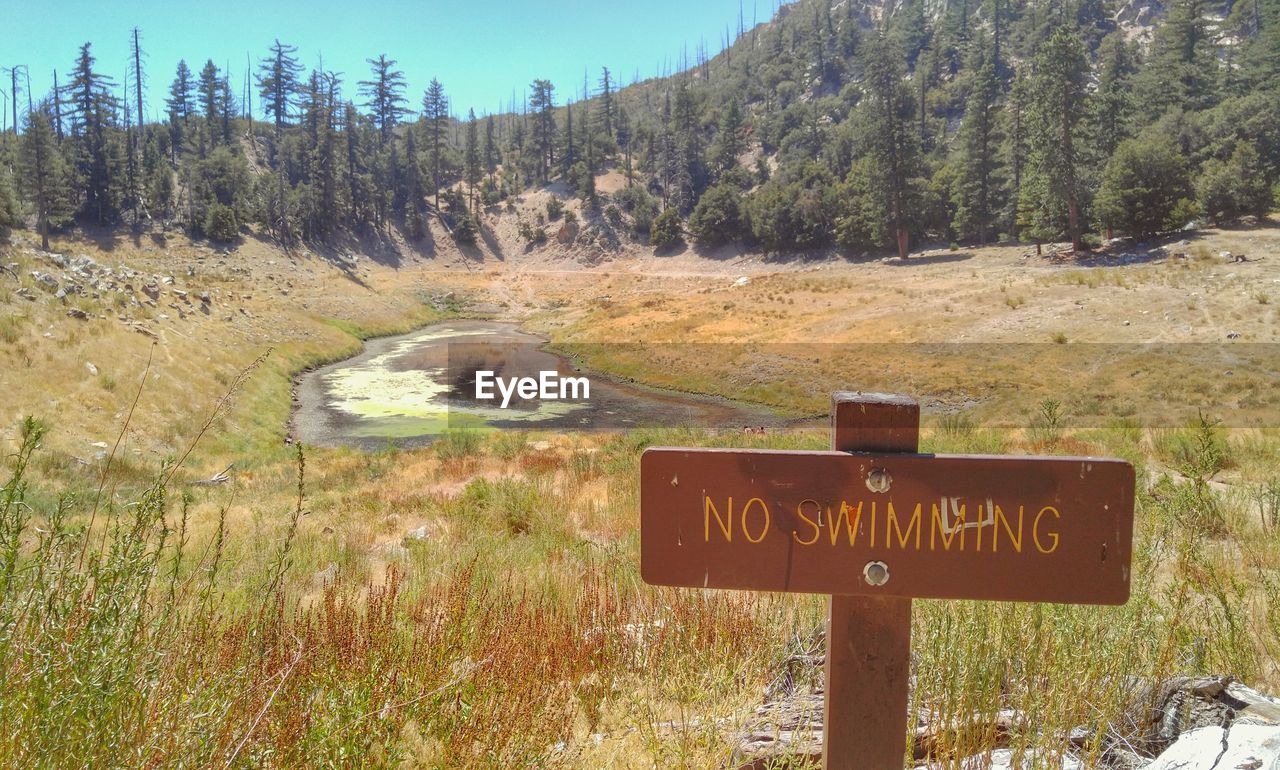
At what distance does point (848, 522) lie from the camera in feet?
5.98

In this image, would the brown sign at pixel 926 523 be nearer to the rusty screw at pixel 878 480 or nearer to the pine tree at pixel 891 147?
the rusty screw at pixel 878 480

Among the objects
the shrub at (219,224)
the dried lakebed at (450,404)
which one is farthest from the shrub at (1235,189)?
the shrub at (219,224)

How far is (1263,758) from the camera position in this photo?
2289 millimetres

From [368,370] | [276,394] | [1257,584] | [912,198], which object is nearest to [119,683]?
[1257,584]

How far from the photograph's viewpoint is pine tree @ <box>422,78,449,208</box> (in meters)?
89.8

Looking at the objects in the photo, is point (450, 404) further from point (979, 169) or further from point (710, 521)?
point (979, 169)

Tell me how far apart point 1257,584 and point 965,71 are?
345 feet

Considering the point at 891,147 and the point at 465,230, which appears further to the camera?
the point at 465,230

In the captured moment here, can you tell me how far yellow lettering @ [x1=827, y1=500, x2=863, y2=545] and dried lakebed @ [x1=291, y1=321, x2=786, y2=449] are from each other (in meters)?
20.1

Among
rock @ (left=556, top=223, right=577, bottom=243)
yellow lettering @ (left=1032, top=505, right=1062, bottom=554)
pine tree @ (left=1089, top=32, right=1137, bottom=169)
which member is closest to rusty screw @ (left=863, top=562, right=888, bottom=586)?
yellow lettering @ (left=1032, top=505, right=1062, bottom=554)

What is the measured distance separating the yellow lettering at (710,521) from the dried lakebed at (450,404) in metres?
20.1

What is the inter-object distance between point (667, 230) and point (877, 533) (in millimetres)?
75571

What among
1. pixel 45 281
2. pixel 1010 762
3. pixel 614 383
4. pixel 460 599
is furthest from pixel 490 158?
pixel 1010 762

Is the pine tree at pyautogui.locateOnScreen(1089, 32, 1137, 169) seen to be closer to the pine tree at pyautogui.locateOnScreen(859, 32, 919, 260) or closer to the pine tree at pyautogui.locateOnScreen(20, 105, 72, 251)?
the pine tree at pyautogui.locateOnScreen(859, 32, 919, 260)
